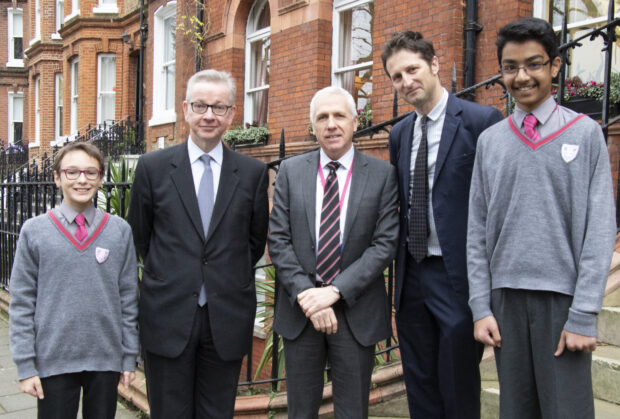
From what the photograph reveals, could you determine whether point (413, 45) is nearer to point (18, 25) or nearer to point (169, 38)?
point (169, 38)

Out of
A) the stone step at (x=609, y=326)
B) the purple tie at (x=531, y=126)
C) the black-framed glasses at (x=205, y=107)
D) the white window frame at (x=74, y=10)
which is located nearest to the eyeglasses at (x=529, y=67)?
the purple tie at (x=531, y=126)

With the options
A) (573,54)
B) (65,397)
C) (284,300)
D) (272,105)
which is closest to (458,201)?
(284,300)

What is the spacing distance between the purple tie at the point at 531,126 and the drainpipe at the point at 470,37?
168 inches

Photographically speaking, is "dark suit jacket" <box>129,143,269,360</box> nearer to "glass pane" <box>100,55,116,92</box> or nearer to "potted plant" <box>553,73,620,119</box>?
"potted plant" <box>553,73,620,119</box>

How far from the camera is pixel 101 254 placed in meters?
2.61

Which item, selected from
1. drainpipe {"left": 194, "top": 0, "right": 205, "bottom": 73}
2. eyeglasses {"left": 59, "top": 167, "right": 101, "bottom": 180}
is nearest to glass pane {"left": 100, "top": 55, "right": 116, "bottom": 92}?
drainpipe {"left": 194, "top": 0, "right": 205, "bottom": 73}

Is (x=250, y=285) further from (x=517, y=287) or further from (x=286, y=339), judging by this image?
(x=517, y=287)

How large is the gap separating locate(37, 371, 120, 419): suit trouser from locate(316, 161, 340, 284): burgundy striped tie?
1.12 metres

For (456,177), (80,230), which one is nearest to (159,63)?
(80,230)

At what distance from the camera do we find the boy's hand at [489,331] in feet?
7.29

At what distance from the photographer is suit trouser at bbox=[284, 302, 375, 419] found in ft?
8.50

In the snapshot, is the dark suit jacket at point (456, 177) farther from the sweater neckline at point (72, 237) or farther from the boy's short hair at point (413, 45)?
the sweater neckline at point (72, 237)

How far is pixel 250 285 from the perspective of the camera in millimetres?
2805

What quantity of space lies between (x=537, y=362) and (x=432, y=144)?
109 cm
